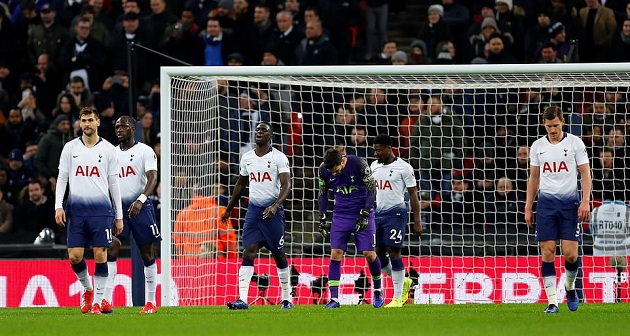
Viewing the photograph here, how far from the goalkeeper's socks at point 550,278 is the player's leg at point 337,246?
108 inches

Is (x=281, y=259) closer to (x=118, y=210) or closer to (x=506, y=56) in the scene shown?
(x=118, y=210)

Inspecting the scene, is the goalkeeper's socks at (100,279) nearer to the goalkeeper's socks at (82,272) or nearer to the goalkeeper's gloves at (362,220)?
the goalkeeper's socks at (82,272)

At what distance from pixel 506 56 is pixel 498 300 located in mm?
4543

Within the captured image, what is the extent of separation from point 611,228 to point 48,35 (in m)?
10.9

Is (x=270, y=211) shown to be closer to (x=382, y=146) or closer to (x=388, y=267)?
(x=382, y=146)

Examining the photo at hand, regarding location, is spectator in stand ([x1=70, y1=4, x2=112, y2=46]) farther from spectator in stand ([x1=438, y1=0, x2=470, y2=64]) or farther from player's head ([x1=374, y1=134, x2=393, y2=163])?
player's head ([x1=374, y1=134, x2=393, y2=163])

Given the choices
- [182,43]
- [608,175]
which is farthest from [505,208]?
[182,43]

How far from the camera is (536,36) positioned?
2089 cm

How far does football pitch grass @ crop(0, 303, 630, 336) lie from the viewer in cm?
1091

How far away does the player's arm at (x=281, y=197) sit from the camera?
14.8m

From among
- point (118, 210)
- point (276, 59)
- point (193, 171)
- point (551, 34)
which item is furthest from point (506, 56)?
point (118, 210)

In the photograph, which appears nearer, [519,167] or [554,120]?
[554,120]

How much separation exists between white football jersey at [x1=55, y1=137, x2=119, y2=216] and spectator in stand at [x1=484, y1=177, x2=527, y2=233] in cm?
672

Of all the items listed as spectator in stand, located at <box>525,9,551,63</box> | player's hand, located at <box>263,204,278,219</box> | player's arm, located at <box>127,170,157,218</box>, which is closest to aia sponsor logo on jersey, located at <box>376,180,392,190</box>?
player's hand, located at <box>263,204,278,219</box>
